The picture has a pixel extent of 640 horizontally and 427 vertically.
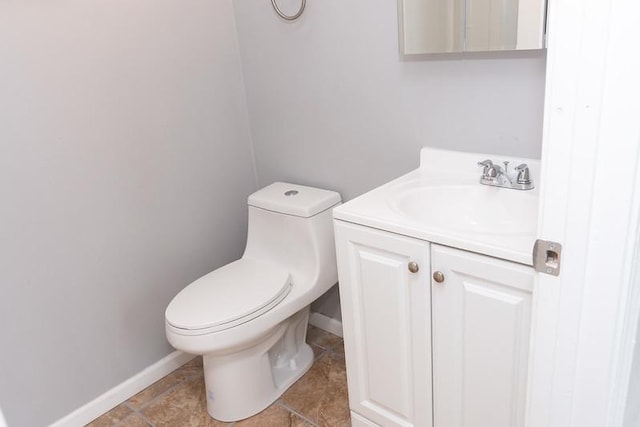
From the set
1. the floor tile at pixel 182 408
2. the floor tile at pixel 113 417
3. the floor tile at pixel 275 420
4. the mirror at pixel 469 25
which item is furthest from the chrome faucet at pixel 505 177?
the floor tile at pixel 113 417

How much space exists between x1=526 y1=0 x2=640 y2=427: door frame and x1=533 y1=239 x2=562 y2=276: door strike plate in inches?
0.4

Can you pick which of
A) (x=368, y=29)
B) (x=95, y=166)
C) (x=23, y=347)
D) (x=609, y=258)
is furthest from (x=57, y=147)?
(x=609, y=258)

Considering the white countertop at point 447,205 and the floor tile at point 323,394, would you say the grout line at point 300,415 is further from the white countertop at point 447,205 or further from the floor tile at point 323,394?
the white countertop at point 447,205

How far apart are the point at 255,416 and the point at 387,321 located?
0.76 metres

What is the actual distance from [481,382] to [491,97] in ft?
2.61

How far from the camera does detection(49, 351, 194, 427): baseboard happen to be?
1.85 m

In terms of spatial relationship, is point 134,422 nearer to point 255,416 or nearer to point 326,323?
point 255,416

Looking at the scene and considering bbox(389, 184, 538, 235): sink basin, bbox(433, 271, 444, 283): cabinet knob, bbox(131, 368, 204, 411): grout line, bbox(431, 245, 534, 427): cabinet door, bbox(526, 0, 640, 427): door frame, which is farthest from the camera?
bbox(131, 368, 204, 411): grout line

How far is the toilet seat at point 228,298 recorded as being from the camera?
1637 millimetres

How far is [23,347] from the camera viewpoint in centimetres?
167

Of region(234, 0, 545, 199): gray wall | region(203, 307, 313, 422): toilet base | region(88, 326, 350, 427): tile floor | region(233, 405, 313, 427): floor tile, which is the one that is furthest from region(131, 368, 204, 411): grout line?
region(234, 0, 545, 199): gray wall

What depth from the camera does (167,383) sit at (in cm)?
206

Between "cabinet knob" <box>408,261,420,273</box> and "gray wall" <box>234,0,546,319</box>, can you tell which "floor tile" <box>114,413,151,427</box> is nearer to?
"gray wall" <box>234,0,546,319</box>

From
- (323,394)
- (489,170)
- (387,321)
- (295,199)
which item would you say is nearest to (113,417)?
(323,394)
